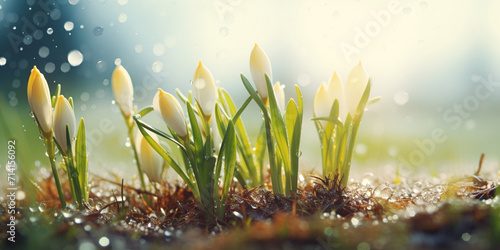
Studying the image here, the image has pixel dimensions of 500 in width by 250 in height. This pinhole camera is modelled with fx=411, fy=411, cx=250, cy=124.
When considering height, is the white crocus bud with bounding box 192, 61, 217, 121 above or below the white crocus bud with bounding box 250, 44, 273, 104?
below

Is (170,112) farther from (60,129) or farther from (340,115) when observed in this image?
(340,115)

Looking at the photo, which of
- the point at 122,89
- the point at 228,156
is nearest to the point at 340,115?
the point at 228,156

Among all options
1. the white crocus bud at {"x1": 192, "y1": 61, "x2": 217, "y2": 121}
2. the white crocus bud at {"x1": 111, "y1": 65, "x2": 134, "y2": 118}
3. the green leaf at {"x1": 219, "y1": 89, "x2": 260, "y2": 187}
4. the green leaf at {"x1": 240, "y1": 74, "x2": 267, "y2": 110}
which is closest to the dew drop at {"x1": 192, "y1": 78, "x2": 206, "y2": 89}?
the white crocus bud at {"x1": 192, "y1": 61, "x2": 217, "y2": 121}

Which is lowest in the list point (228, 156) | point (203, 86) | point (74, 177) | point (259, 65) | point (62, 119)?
point (74, 177)

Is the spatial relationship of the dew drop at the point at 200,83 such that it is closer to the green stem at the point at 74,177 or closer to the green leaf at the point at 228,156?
the green leaf at the point at 228,156

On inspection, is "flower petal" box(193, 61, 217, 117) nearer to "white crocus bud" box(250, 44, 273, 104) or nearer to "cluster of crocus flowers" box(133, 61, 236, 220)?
"cluster of crocus flowers" box(133, 61, 236, 220)

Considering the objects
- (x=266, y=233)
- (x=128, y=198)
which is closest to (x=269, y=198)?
(x=266, y=233)

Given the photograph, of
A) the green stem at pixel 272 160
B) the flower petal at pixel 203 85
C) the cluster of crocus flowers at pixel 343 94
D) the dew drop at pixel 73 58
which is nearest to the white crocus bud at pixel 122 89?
the dew drop at pixel 73 58
